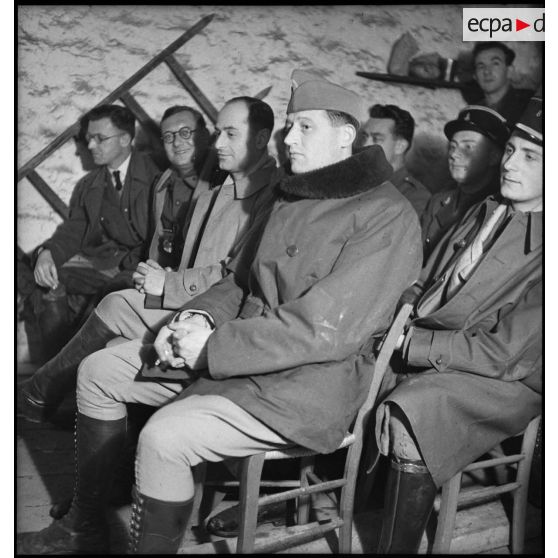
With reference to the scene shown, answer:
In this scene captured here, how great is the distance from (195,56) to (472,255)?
8.00ft

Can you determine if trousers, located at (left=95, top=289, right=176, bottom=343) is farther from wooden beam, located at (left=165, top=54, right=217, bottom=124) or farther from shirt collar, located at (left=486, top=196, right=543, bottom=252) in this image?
wooden beam, located at (left=165, top=54, right=217, bottom=124)

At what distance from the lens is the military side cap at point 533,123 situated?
2248 millimetres

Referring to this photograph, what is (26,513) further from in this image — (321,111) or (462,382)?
(321,111)

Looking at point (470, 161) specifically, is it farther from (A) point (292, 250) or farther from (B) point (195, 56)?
(B) point (195, 56)

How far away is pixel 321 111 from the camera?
2133 mm

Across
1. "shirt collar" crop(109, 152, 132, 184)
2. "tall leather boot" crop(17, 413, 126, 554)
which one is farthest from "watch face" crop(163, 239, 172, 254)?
"tall leather boot" crop(17, 413, 126, 554)

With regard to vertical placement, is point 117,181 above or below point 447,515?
above

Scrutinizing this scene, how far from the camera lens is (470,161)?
10.1ft

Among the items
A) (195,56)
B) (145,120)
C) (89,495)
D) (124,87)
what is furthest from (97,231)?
(89,495)

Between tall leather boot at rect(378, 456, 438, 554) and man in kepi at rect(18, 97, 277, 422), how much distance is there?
1.04m

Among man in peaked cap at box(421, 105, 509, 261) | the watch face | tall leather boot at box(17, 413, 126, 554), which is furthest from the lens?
the watch face

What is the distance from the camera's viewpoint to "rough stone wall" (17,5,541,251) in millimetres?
3924

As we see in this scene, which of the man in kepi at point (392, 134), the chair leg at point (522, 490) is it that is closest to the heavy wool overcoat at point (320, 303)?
the chair leg at point (522, 490)

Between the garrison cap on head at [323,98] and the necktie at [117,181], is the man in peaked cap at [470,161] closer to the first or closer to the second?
the garrison cap on head at [323,98]
